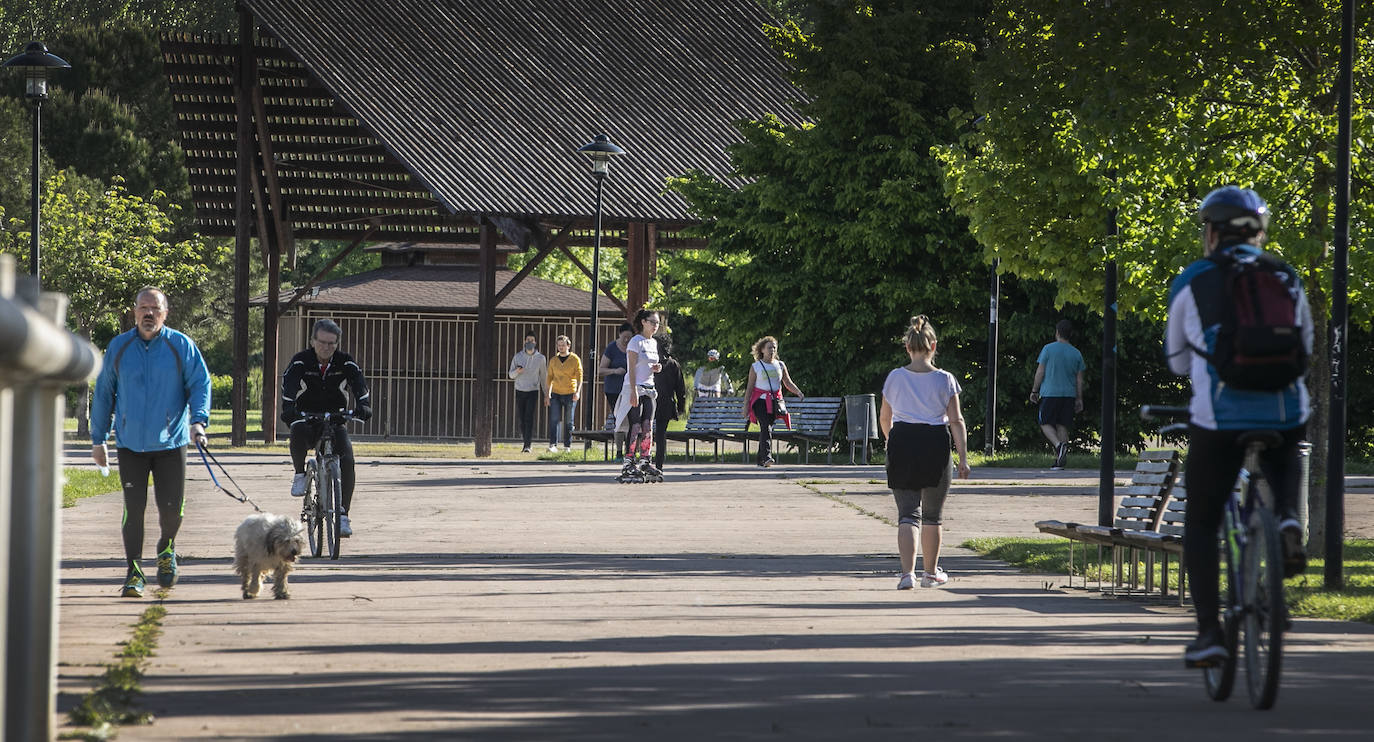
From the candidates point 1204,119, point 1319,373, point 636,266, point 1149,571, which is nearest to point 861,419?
point 636,266

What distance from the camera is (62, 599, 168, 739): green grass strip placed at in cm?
546

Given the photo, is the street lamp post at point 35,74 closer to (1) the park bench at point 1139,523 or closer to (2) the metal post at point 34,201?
(2) the metal post at point 34,201

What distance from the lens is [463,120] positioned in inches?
1198

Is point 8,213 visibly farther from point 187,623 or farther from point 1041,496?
point 187,623

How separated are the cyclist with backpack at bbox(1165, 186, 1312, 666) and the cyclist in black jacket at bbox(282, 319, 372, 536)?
7414 millimetres

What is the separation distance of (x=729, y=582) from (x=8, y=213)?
40173 millimetres

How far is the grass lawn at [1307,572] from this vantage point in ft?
32.0

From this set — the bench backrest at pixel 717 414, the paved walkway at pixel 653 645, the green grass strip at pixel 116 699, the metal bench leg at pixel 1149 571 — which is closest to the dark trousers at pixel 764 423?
the bench backrest at pixel 717 414

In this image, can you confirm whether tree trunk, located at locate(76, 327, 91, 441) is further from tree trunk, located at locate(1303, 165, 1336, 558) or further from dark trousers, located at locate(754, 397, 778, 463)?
tree trunk, located at locate(1303, 165, 1336, 558)

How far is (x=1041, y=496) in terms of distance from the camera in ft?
63.0

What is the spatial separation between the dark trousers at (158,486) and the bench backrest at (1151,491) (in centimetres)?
545

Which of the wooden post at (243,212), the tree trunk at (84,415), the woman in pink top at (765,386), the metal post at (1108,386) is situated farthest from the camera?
the tree trunk at (84,415)

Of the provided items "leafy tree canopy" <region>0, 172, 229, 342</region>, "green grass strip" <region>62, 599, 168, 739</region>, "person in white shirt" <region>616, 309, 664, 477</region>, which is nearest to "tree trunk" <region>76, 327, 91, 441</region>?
"leafy tree canopy" <region>0, 172, 229, 342</region>

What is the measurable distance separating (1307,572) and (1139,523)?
1418 mm
